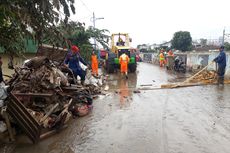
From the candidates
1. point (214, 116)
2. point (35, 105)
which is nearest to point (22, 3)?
point (35, 105)

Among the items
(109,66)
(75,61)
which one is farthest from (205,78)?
(109,66)

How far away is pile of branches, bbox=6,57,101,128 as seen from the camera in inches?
291

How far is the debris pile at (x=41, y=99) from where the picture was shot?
6441 mm

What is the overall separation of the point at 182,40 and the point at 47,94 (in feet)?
149

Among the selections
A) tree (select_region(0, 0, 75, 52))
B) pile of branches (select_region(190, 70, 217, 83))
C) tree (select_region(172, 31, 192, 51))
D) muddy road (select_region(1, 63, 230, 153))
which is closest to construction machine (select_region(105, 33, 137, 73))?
pile of branches (select_region(190, 70, 217, 83))

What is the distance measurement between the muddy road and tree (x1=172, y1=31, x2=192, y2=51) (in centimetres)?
4084

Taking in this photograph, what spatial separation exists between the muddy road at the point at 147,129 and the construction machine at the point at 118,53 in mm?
10966

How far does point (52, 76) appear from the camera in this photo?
854cm

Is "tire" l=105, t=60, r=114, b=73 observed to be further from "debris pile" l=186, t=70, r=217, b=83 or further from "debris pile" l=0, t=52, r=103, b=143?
"debris pile" l=0, t=52, r=103, b=143

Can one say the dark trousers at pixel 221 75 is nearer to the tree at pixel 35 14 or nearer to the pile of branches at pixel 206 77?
the pile of branches at pixel 206 77

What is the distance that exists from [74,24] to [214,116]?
5425 mm

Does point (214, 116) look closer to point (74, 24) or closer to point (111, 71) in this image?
point (74, 24)

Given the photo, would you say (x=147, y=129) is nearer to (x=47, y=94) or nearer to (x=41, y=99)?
(x=47, y=94)

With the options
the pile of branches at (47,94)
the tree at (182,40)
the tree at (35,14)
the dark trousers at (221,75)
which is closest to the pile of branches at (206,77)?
the dark trousers at (221,75)
